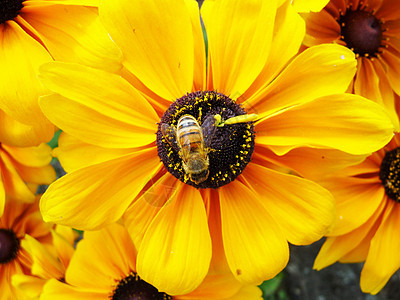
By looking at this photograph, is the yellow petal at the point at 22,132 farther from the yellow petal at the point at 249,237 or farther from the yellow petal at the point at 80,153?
the yellow petal at the point at 249,237

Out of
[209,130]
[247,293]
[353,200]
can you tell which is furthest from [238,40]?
→ [247,293]

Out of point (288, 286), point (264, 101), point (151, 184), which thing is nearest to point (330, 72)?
point (264, 101)

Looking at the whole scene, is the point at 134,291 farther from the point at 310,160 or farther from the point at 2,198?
the point at 310,160

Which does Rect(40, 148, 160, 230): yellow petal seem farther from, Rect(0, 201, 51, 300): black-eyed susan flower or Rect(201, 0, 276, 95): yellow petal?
Rect(0, 201, 51, 300): black-eyed susan flower

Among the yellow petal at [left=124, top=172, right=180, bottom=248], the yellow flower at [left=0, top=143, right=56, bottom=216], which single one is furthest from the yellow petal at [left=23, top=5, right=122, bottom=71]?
the yellow flower at [left=0, top=143, right=56, bottom=216]

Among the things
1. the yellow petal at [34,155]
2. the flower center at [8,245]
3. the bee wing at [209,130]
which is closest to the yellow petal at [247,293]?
the bee wing at [209,130]
